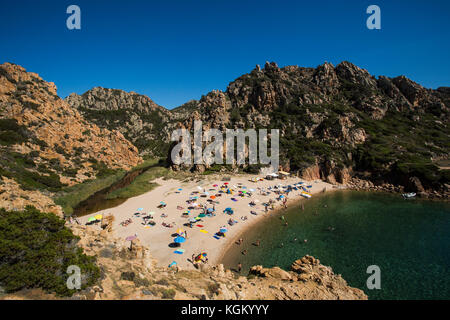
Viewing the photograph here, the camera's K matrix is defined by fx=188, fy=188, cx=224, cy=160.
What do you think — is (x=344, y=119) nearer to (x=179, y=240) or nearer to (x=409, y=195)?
(x=409, y=195)

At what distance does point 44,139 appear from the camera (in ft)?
159

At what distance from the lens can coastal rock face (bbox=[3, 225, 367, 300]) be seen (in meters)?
8.49

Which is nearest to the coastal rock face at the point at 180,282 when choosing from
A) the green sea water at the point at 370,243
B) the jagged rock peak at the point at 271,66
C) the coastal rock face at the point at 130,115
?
the green sea water at the point at 370,243

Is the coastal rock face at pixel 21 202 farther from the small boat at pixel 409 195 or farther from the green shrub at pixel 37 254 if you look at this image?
the small boat at pixel 409 195

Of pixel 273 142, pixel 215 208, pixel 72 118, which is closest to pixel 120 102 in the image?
pixel 72 118

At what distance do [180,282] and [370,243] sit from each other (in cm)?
2261

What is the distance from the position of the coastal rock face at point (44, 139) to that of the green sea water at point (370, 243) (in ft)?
131

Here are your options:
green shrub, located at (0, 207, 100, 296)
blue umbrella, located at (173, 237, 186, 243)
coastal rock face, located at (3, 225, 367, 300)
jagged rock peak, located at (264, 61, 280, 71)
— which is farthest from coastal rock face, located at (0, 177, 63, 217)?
jagged rock peak, located at (264, 61, 280, 71)

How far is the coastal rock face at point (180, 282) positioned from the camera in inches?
334

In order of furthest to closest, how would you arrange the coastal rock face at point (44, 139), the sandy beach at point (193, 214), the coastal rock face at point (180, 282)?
the coastal rock face at point (44, 139), the sandy beach at point (193, 214), the coastal rock face at point (180, 282)

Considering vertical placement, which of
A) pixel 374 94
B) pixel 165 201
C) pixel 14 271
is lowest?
pixel 165 201

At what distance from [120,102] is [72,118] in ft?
241
